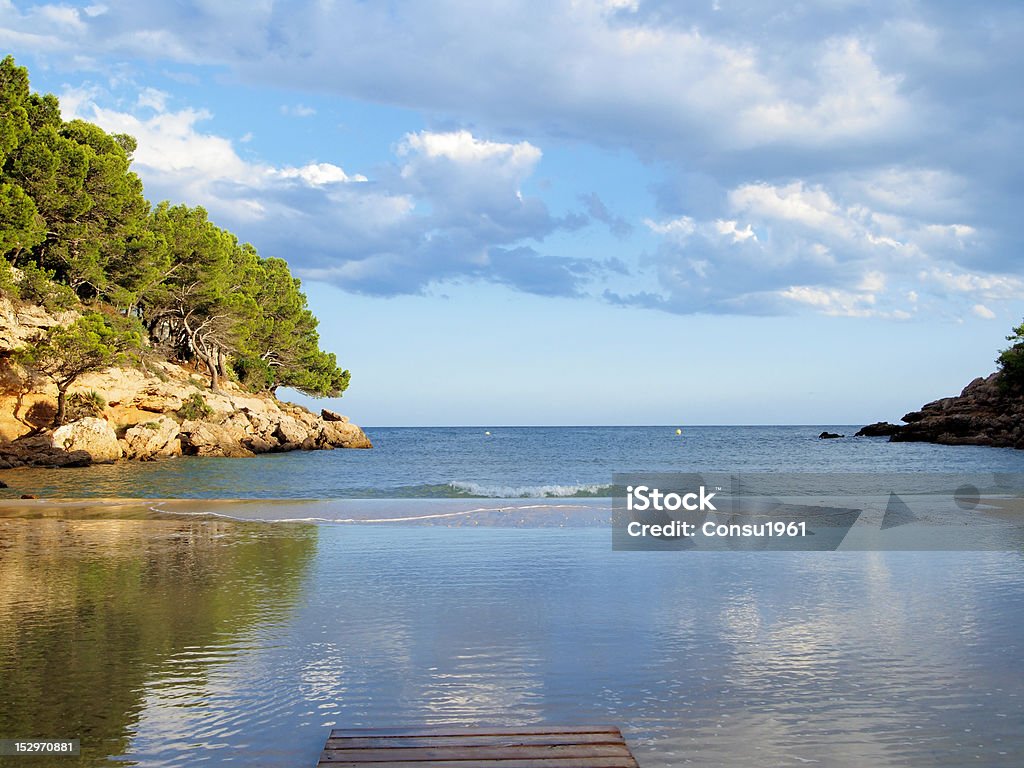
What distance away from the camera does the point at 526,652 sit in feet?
23.7

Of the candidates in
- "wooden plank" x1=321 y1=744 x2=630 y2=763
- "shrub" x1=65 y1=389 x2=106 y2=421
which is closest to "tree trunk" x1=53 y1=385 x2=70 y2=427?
"shrub" x1=65 y1=389 x2=106 y2=421

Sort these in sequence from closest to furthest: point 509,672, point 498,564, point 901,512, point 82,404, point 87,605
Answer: point 509,672 < point 87,605 < point 498,564 < point 901,512 < point 82,404

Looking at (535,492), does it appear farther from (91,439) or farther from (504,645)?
(504,645)

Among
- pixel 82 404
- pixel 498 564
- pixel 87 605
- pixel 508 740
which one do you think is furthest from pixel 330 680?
pixel 82 404

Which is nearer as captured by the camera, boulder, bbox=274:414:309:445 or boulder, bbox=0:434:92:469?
boulder, bbox=0:434:92:469

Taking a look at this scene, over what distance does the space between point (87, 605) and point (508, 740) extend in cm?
634

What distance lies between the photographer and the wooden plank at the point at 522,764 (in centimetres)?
436

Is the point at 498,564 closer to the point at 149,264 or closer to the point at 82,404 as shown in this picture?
the point at 82,404

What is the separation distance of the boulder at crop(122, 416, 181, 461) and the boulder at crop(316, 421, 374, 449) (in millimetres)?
22747

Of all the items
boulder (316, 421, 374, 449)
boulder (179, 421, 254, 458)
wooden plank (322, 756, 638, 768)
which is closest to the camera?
wooden plank (322, 756, 638, 768)

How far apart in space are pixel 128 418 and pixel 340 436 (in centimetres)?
2772

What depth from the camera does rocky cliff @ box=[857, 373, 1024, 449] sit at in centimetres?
6944

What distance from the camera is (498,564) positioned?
40.2 ft

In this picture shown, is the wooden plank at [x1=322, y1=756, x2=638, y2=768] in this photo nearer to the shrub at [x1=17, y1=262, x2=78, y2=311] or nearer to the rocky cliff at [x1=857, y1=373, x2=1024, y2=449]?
the shrub at [x1=17, y1=262, x2=78, y2=311]
